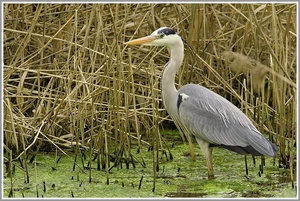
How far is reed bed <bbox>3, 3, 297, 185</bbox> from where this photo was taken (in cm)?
436

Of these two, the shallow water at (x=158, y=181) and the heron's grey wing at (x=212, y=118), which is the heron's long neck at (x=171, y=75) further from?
the shallow water at (x=158, y=181)

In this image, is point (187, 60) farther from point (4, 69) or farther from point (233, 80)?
point (4, 69)

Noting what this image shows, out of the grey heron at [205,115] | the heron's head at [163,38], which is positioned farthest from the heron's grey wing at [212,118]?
the heron's head at [163,38]

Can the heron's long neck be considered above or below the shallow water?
above

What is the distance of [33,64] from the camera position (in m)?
5.08

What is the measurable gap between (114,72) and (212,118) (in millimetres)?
733

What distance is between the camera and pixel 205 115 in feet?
14.6

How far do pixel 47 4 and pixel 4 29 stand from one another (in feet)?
1.38

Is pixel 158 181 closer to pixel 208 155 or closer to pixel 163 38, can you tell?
pixel 208 155

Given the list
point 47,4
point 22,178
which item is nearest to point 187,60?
point 47,4

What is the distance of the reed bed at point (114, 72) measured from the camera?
4.36 m

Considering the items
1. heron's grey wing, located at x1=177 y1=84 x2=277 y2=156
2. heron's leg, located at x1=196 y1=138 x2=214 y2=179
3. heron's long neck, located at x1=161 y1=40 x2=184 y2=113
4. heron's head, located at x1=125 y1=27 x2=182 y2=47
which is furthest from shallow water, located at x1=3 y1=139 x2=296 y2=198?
heron's head, located at x1=125 y1=27 x2=182 y2=47

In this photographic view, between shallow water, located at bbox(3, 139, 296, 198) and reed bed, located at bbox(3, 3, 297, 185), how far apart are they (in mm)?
109

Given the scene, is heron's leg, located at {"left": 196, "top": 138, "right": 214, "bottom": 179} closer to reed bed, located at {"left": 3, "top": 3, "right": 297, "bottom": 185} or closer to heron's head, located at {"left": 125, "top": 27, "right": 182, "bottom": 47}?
reed bed, located at {"left": 3, "top": 3, "right": 297, "bottom": 185}
